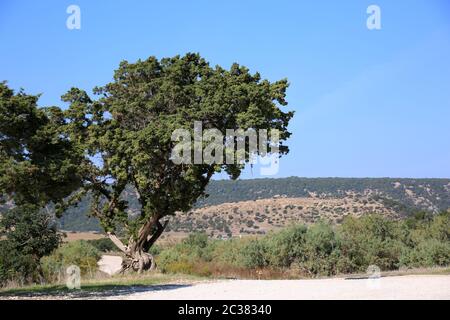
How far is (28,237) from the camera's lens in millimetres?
27109

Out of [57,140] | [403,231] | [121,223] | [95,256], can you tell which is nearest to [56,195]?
[57,140]

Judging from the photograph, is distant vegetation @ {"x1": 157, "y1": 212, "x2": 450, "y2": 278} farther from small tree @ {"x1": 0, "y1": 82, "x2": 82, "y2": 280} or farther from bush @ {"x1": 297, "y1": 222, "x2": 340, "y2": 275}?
small tree @ {"x1": 0, "y1": 82, "x2": 82, "y2": 280}

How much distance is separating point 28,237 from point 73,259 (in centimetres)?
741

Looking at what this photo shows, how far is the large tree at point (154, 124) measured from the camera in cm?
2183

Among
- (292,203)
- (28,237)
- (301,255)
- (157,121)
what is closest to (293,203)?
(292,203)

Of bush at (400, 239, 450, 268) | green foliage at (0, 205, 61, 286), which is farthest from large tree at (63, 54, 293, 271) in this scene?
bush at (400, 239, 450, 268)

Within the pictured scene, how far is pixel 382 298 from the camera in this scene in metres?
12.6

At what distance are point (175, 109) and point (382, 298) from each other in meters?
12.8

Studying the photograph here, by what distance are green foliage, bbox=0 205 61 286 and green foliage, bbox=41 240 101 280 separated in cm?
137

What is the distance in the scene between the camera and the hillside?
77.6m

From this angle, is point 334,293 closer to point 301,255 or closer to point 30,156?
point 30,156

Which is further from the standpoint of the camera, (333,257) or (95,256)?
(95,256)

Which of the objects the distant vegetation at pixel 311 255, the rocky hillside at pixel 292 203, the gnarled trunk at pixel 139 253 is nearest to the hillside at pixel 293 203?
the rocky hillside at pixel 292 203
